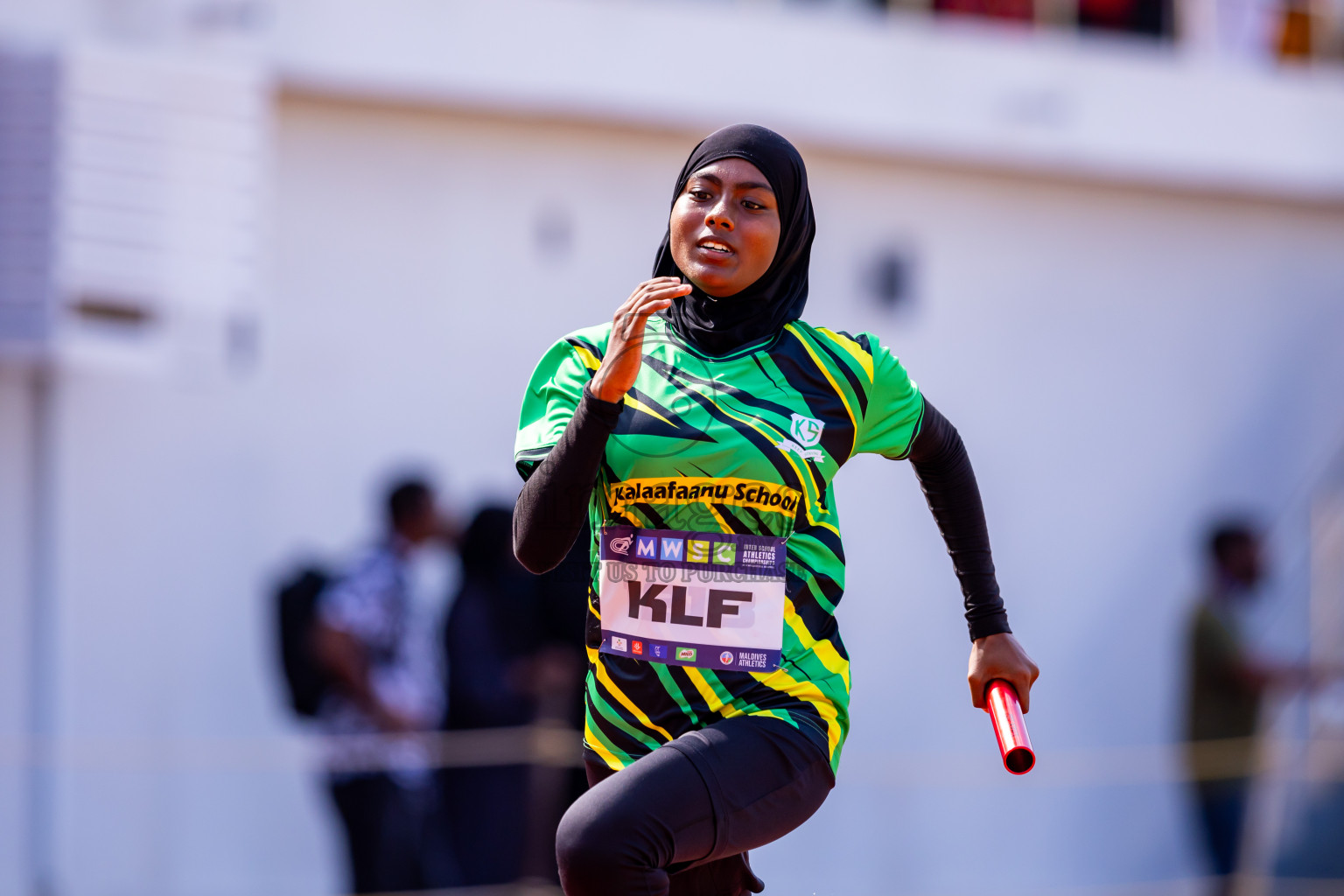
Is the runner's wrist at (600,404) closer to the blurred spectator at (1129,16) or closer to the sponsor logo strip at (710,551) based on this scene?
the sponsor logo strip at (710,551)

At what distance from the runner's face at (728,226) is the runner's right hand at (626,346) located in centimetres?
20

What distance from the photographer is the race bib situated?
2688 millimetres

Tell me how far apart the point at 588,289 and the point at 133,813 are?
3.08 metres

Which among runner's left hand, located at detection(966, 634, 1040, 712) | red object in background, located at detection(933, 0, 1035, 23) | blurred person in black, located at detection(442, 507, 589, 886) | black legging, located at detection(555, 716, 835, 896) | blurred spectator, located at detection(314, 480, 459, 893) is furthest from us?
red object in background, located at detection(933, 0, 1035, 23)

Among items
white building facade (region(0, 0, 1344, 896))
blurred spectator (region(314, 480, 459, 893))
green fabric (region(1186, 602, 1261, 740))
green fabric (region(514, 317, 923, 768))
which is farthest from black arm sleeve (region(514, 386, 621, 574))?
green fabric (region(1186, 602, 1261, 740))

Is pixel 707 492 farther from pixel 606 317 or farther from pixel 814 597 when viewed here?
pixel 606 317

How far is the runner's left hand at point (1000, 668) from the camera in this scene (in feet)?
9.52

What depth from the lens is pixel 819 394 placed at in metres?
2.77

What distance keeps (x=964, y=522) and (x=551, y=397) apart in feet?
2.37

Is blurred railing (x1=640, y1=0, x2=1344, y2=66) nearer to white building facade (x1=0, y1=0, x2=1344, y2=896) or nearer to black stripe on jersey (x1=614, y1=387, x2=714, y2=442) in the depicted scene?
white building facade (x1=0, y1=0, x2=1344, y2=896)

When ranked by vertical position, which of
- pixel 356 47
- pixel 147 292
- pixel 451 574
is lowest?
pixel 451 574

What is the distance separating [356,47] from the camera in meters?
7.86

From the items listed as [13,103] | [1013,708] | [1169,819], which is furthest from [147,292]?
[1169,819]

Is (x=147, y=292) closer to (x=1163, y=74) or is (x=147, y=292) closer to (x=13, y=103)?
(x=13, y=103)
